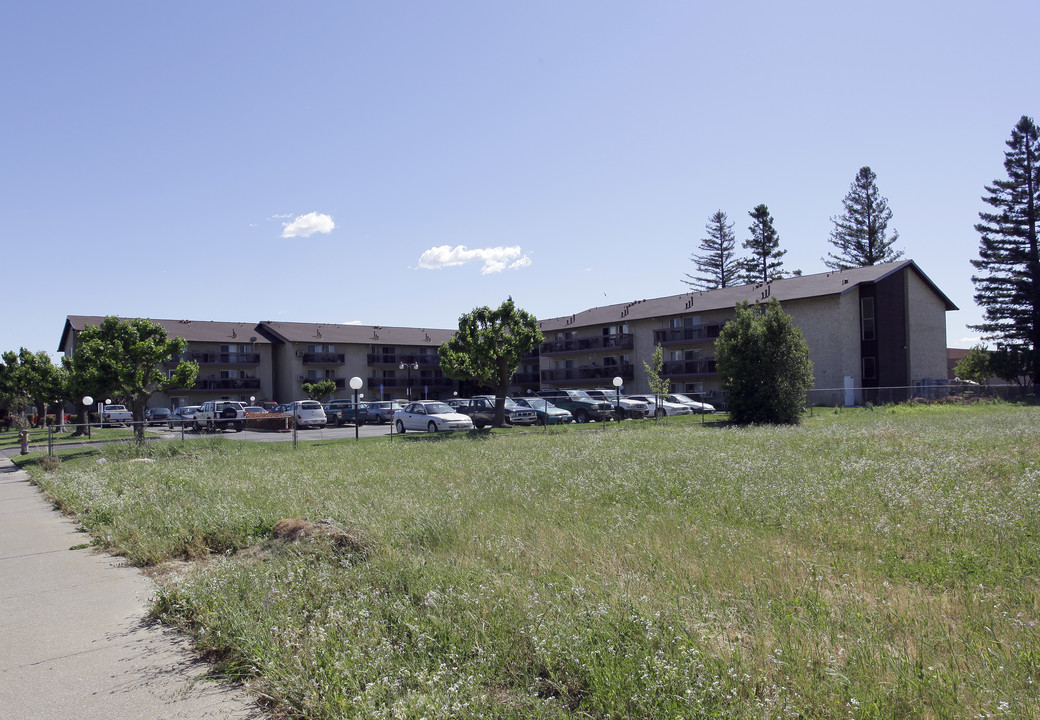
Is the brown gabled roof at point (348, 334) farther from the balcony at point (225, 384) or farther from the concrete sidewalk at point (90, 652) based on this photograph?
the concrete sidewalk at point (90, 652)

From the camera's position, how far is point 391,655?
4.33 meters

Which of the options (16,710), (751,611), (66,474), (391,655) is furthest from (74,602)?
(66,474)

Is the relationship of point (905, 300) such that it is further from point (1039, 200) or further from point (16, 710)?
point (16, 710)

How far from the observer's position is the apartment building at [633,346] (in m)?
42.5

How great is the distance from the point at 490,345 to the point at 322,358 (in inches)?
1466

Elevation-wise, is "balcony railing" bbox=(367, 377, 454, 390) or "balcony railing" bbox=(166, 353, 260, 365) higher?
"balcony railing" bbox=(166, 353, 260, 365)

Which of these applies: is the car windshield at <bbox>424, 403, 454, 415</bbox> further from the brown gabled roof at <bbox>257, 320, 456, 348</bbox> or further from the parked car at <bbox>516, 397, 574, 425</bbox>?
the brown gabled roof at <bbox>257, 320, 456, 348</bbox>

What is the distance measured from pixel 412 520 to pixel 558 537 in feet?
6.46

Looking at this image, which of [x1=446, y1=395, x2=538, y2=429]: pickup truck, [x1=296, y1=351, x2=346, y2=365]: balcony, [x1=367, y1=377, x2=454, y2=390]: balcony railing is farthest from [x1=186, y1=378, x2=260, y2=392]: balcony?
[x1=446, y1=395, x2=538, y2=429]: pickup truck

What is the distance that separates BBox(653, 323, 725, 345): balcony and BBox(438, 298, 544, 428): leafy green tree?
21966 millimetres

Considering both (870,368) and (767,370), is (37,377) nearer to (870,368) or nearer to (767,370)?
(767,370)

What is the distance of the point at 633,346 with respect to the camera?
54.6 m

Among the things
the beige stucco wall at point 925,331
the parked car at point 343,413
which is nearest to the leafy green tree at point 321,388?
the parked car at point 343,413

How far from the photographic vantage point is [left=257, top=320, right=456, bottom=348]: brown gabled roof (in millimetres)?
63469
